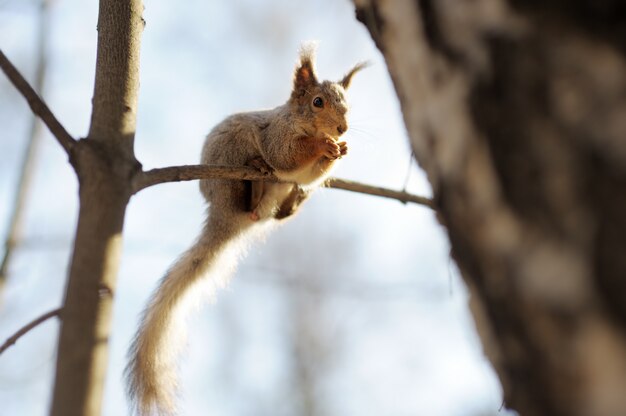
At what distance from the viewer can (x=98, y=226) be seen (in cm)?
139

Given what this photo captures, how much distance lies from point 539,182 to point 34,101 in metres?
1.31

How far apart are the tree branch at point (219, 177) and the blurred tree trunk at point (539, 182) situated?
90 cm

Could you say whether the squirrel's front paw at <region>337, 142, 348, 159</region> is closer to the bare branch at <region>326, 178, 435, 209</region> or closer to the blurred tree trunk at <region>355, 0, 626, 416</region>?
the bare branch at <region>326, 178, 435, 209</region>

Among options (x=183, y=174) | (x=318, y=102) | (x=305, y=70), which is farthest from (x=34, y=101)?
(x=305, y=70)

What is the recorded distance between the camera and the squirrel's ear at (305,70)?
13.4 feet

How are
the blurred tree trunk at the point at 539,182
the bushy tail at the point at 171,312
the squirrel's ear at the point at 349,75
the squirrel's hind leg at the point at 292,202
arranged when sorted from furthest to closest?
1. the squirrel's ear at the point at 349,75
2. the squirrel's hind leg at the point at 292,202
3. the bushy tail at the point at 171,312
4. the blurred tree trunk at the point at 539,182

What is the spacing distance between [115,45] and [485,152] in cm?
136

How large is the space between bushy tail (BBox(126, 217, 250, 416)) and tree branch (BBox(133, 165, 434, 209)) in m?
0.70

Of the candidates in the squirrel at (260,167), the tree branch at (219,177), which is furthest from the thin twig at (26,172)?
the tree branch at (219,177)

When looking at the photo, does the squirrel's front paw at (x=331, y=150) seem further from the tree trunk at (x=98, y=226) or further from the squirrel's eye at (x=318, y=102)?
the tree trunk at (x=98, y=226)

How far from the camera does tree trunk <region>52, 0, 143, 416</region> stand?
3.97 ft

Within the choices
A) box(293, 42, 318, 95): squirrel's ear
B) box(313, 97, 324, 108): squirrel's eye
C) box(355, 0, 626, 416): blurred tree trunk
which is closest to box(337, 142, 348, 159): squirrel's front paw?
box(313, 97, 324, 108): squirrel's eye

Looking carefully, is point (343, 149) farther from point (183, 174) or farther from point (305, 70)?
point (183, 174)

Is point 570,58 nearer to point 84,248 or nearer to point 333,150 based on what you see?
point 84,248
